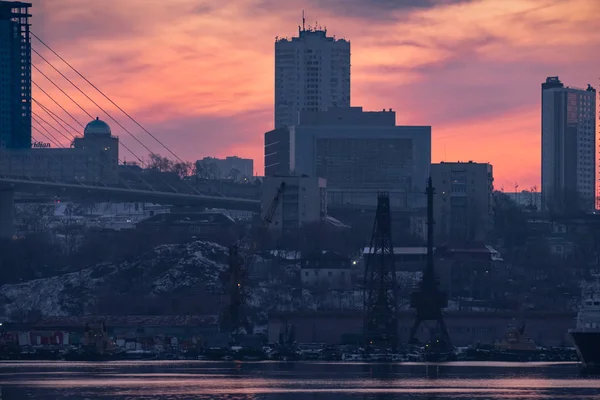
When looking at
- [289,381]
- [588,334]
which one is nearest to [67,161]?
[588,334]

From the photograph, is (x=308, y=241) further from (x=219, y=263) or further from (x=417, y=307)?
(x=417, y=307)

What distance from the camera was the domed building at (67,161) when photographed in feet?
567

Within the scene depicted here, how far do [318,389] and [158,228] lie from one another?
65.9 meters

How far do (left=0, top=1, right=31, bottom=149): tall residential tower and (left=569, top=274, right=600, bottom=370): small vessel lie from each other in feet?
304

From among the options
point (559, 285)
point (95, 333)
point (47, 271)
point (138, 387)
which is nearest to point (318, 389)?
point (138, 387)

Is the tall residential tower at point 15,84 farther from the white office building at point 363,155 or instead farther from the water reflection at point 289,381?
the water reflection at point 289,381

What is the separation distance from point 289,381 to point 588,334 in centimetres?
1616

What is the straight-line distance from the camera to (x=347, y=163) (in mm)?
165375

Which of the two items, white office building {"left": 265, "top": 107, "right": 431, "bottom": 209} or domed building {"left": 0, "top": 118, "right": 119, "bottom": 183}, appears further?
domed building {"left": 0, "top": 118, "right": 119, "bottom": 183}

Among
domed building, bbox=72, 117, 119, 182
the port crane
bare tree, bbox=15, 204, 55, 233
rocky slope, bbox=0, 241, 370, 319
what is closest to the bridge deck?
bare tree, bbox=15, 204, 55, 233

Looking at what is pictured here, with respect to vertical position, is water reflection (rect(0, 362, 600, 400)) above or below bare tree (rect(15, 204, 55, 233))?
below

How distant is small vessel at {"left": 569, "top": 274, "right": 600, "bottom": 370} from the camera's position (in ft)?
280

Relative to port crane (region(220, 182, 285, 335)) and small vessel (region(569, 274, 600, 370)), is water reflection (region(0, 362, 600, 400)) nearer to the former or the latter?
small vessel (region(569, 274, 600, 370))

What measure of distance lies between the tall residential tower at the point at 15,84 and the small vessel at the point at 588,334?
304 feet
